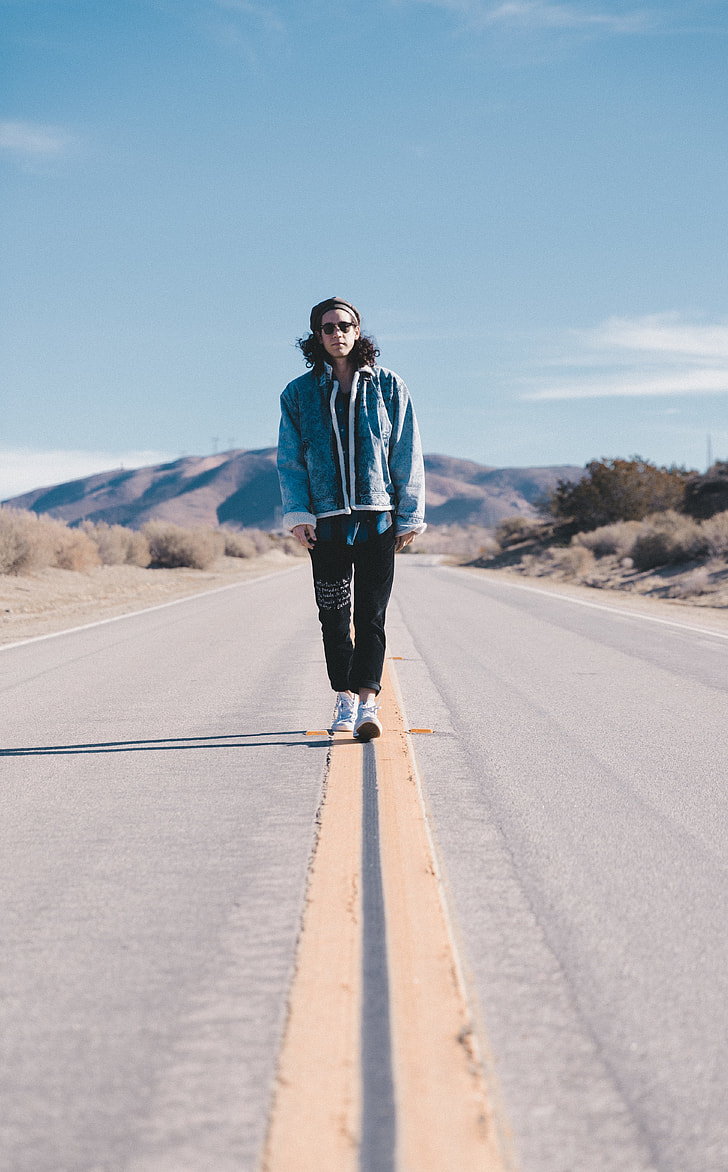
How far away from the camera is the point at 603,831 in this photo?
336 cm

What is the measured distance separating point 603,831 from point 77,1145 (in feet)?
7.17

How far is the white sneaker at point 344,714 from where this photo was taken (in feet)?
16.6

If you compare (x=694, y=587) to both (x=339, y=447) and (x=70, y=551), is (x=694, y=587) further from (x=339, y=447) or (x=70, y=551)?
(x=339, y=447)

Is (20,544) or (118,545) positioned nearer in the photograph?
(20,544)

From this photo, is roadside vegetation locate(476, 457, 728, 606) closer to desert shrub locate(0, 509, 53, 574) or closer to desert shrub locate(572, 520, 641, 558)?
desert shrub locate(572, 520, 641, 558)

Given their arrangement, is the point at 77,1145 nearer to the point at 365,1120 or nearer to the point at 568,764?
the point at 365,1120

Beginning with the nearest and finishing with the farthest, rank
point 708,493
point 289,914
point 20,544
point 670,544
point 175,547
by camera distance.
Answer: point 289,914 → point 20,544 → point 670,544 → point 175,547 → point 708,493

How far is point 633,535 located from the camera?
34406mm

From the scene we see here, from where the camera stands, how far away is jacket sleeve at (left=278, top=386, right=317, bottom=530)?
4801 millimetres

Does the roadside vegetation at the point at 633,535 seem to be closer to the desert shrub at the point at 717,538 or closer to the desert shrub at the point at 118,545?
the desert shrub at the point at 717,538

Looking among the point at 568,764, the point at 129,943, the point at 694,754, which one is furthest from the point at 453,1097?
the point at 694,754

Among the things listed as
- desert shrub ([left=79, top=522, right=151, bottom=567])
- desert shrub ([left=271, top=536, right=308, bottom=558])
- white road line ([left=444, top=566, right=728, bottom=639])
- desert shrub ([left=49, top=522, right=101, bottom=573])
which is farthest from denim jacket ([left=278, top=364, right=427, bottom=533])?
desert shrub ([left=271, top=536, right=308, bottom=558])

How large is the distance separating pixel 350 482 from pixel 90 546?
78.3 feet

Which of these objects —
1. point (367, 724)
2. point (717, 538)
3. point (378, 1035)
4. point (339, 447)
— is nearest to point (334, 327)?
point (339, 447)
